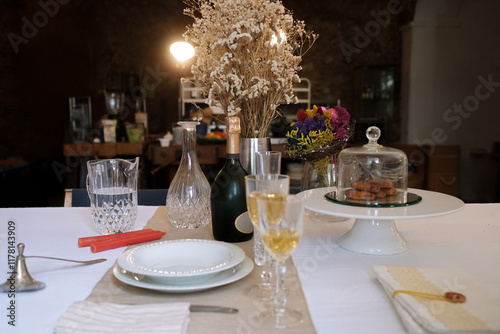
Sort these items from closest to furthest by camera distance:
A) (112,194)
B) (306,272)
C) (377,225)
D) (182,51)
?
(306,272), (377,225), (112,194), (182,51)

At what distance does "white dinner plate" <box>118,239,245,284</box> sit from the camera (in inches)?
32.1

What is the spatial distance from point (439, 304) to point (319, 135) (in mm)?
684

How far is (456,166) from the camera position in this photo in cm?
478

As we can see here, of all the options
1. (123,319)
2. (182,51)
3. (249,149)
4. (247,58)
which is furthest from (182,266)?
(182,51)

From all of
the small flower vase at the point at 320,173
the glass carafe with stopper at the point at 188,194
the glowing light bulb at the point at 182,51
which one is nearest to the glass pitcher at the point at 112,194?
the glass carafe with stopper at the point at 188,194

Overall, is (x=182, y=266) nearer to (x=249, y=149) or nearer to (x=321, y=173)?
(x=249, y=149)

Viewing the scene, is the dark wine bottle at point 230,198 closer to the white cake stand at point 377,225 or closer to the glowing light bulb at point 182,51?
the white cake stand at point 377,225

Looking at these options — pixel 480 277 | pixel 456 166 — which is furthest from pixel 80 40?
pixel 480 277

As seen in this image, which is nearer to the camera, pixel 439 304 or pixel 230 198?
pixel 439 304

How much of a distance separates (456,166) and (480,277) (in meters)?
4.33

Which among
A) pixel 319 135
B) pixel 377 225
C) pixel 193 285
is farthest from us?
pixel 319 135

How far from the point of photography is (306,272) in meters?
0.85

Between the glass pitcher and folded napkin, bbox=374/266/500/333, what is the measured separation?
2.06 feet

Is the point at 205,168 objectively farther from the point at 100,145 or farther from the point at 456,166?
the point at 456,166
